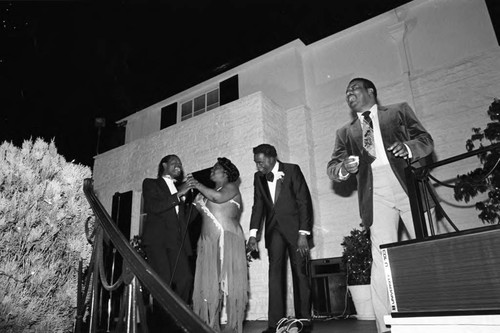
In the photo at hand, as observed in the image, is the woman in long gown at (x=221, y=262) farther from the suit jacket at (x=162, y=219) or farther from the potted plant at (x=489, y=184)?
the potted plant at (x=489, y=184)

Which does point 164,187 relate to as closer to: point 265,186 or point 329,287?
point 265,186

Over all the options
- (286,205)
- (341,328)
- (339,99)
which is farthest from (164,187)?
(339,99)

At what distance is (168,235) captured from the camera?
3494 millimetres

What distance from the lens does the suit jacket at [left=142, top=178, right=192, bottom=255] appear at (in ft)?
11.4

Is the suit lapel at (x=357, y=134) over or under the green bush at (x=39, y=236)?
over

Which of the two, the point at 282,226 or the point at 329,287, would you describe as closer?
the point at 282,226

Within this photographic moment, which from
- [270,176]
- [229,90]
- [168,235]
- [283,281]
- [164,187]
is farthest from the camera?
[229,90]

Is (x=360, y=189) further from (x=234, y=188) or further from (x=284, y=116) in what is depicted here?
(x=284, y=116)

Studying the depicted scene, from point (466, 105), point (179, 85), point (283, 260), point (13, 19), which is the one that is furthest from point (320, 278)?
point (13, 19)

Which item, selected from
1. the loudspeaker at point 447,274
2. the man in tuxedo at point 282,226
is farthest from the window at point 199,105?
the loudspeaker at point 447,274

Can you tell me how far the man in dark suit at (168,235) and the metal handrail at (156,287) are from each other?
1702 millimetres

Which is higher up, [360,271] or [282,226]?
[282,226]

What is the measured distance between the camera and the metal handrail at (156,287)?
3.14ft

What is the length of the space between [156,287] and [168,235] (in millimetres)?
2387
